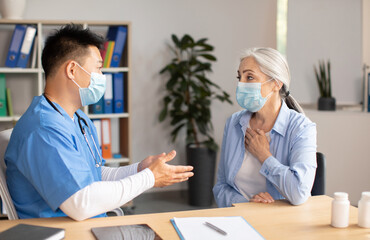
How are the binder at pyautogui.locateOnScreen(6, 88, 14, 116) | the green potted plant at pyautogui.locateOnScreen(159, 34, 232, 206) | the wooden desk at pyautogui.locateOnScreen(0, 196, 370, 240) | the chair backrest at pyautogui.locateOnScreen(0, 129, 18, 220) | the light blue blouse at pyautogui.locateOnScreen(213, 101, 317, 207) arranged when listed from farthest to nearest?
the green potted plant at pyautogui.locateOnScreen(159, 34, 232, 206) < the binder at pyautogui.locateOnScreen(6, 88, 14, 116) < the light blue blouse at pyautogui.locateOnScreen(213, 101, 317, 207) < the chair backrest at pyautogui.locateOnScreen(0, 129, 18, 220) < the wooden desk at pyautogui.locateOnScreen(0, 196, 370, 240)

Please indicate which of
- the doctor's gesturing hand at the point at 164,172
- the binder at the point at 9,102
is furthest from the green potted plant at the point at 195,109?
the doctor's gesturing hand at the point at 164,172

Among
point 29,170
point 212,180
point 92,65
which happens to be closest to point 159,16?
point 212,180

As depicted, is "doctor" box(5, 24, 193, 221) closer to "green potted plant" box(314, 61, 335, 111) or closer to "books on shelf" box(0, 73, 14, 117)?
"books on shelf" box(0, 73, 14, 117)

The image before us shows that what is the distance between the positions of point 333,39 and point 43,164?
3617 millimetres

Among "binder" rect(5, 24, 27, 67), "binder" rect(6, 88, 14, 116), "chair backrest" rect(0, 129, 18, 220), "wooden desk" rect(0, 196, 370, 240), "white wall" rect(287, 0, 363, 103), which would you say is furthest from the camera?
"white wall" rect(287, 0, 363, 103)

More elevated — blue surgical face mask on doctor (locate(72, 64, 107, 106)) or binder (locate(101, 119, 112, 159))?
blue surgical face mask on doctor (locate(72, 64, 107, 106))

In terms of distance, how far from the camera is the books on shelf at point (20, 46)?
3564mm

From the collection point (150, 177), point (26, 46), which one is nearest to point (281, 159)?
point (150, 177)

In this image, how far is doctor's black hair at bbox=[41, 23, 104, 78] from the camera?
5.66 feet

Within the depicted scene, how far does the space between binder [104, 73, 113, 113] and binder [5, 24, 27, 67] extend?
0.77m

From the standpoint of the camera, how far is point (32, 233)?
127 centimetres

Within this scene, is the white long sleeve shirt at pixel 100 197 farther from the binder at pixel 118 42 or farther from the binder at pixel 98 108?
the binder at pixel 118 42

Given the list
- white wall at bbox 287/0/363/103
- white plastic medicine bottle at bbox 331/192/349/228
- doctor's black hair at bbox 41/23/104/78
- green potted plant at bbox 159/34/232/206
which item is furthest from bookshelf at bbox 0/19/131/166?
white plastic medicine bottle at bbox 331/192/349/228

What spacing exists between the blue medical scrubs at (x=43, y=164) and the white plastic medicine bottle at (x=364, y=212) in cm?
92
